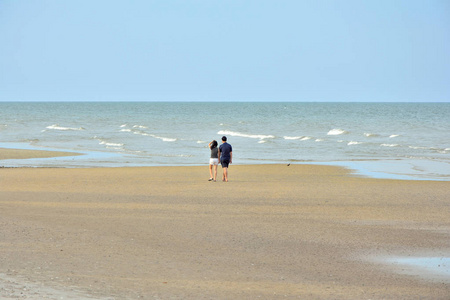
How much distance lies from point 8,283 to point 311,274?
3.60m

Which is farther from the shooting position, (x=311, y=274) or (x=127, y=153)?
(x=127, y=153)

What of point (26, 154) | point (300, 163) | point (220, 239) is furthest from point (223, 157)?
point (26, 154)

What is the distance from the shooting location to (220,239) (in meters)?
9.73

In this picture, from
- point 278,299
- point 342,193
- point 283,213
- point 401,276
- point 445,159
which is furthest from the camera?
point 445,159

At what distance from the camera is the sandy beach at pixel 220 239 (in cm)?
686

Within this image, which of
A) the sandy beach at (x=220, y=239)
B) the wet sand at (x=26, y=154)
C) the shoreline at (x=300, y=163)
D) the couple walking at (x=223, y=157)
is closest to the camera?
the sandy beach at (x=220, y=239)

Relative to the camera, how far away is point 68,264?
7707 mm

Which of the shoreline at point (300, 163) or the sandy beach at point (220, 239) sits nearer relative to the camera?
the sandy beach at point (220, 239)

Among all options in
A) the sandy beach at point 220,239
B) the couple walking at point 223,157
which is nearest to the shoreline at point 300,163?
the sandy beach at point 220,239

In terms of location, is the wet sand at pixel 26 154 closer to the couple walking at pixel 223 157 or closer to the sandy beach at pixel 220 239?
the sandy beach at pixel 220 239

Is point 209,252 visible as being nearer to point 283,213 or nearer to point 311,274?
point 311,274

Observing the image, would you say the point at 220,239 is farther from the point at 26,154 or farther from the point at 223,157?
the point at 26,154

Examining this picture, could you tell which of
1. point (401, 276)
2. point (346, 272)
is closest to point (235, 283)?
point (346, 272)

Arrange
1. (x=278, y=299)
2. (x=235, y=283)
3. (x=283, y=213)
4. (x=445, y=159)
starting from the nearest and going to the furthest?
(x=278, y=299)
(x=235, y=283)
(x=283, y=213)
(x=445, y=159)
